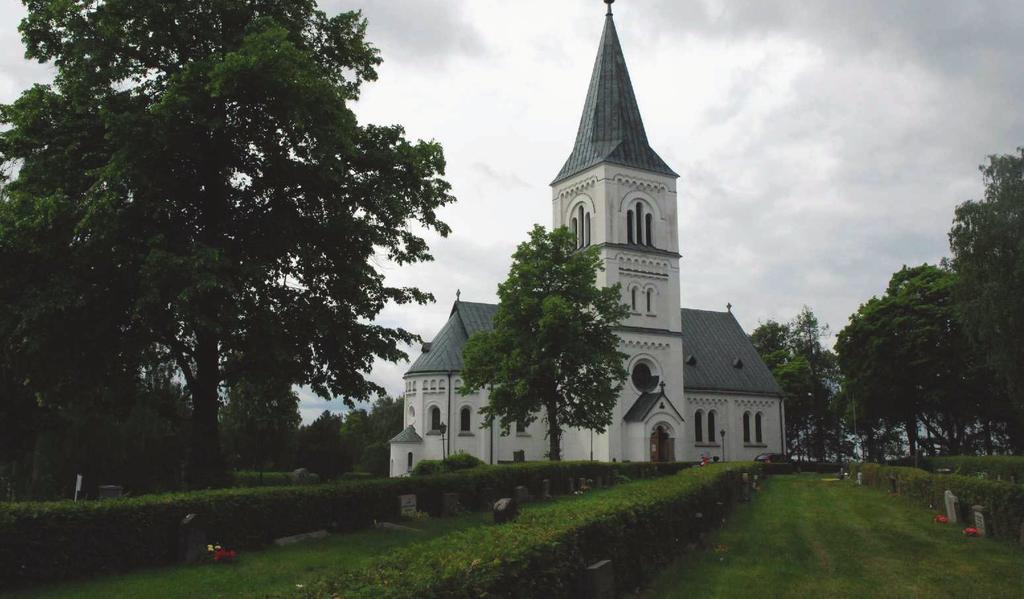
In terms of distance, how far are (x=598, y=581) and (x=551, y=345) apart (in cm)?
2607

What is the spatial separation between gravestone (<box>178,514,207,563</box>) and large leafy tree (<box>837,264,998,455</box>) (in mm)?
43970

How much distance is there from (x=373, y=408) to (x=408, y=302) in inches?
3255

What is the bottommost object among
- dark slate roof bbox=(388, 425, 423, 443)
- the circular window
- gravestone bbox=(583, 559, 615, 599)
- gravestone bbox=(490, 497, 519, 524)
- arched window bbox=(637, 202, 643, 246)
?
gravestone bbox=(583, 559, 615, 599)

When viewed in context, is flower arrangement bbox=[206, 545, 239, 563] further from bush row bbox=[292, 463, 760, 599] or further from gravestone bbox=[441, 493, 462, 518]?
gravestone bbox=[441, 493, 462, 518]

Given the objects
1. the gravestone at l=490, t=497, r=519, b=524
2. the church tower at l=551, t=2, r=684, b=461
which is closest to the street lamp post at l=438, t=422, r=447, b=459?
the church tower at l=551, t=2, r=684, b=461

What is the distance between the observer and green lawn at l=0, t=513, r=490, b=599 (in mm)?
10992

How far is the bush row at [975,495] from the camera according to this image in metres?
15.4

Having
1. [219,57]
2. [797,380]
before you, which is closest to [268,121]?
[219,57]

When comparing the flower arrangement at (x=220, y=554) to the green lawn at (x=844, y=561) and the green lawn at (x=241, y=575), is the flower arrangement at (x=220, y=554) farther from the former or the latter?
the green lawn at (x=844, y=561)

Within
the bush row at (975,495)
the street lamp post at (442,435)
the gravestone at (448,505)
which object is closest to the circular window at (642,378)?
the street lamp post at (442,435)

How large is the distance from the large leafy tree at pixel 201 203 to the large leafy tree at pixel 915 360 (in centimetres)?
3833

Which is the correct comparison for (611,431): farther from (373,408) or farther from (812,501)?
(373,408)

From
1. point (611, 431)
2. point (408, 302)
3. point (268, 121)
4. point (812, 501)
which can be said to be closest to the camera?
point (268, 121)

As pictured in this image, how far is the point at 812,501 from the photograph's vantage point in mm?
25531
